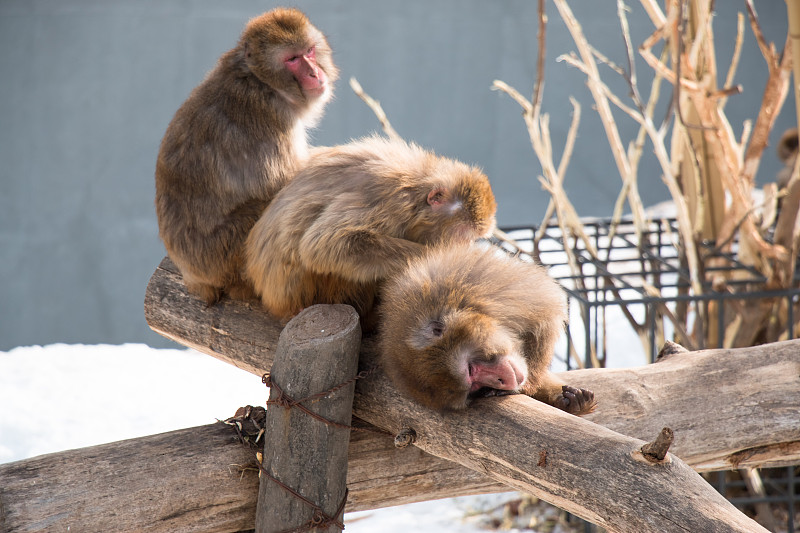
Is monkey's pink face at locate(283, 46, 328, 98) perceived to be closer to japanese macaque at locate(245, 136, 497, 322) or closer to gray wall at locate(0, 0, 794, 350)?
japanese macaque at locate(245, 136, 497, 322)

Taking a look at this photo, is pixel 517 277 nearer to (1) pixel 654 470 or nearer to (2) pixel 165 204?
(1) pixel 654 470

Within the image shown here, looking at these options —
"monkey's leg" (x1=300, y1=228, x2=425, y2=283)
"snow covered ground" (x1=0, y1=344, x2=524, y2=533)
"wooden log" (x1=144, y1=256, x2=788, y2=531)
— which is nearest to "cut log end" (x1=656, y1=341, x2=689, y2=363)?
"wooden log" (x1=144, y1=256, x2=788, y2=531)

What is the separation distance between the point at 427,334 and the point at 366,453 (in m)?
0.55

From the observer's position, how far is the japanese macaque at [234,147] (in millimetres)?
2273

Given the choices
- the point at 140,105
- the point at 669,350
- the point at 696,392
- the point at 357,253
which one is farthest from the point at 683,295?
the point at 140,105

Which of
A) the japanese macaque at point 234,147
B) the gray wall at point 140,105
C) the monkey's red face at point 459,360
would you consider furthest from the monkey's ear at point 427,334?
the gray wall at point 140,105

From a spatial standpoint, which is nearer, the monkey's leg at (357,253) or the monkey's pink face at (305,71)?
the monkey's leg at (357,253)

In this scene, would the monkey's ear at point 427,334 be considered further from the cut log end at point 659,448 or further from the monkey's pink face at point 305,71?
the monkey's pink face at point 305,71

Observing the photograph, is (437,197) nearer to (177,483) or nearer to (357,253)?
(357,253)

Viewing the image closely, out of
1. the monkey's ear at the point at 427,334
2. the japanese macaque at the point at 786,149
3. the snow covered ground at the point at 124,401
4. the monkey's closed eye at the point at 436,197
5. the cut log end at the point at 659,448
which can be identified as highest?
the japanese macaque at the point at 786,149

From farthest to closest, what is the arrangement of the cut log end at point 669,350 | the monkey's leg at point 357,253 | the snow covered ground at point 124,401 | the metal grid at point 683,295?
the snow covered ground at point 124,401 → the metal grid at point 683,295 → the cut log end at point 669,350 → the monkey's leg at point 357,253

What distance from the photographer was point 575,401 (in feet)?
6.43

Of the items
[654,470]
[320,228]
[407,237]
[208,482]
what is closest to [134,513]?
[208,482]

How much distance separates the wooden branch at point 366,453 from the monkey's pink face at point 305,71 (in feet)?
2.26
